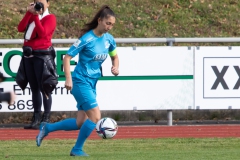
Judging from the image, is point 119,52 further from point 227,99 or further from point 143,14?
point 143,14

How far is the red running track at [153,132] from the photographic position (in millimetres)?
11781

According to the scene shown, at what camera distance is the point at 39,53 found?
11977 mm

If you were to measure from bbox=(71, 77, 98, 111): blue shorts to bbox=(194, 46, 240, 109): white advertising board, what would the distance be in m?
4.50

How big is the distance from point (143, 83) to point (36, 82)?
2.04m

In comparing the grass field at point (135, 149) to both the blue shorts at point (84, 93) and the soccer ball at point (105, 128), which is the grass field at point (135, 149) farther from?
the blue shorts at point (84, 93)

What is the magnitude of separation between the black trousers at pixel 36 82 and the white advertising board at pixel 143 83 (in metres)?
0.48

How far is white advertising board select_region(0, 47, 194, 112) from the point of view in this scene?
511 inches

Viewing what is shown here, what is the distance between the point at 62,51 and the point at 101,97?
1.09m

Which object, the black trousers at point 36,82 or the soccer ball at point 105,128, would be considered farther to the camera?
the black trousers at point 36,82

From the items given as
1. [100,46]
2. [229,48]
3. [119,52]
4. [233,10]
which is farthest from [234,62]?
[233,10]

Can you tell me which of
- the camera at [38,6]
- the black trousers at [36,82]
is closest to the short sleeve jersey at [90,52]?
the camera at [38,6]

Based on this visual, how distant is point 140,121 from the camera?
545 inches

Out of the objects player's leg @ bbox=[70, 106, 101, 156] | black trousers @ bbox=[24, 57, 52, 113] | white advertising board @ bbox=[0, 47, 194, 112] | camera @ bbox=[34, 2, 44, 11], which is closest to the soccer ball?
player's leg @ bbox=[70, 106, 101, 156]

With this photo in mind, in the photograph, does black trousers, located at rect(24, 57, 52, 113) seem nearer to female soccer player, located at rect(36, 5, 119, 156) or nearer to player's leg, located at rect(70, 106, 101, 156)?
female soccer player, located at rect(36, 5, 119, 156)
